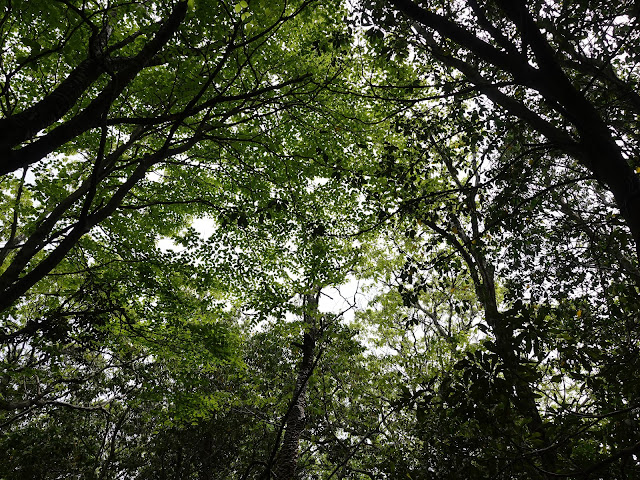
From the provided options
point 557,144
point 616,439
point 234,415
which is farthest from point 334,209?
Result: point 234,415

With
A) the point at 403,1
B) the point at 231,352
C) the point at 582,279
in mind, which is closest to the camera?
the point at 403,1

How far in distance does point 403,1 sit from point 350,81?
214 inches

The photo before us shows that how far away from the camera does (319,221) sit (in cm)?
566

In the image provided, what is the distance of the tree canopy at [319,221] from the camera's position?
2656 millimetres

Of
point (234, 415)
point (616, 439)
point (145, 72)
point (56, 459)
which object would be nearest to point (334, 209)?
point (145, 72)

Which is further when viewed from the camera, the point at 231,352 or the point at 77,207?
the point at 231,352

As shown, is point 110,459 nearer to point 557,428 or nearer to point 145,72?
point 145,72

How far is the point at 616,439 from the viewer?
8.39 ft

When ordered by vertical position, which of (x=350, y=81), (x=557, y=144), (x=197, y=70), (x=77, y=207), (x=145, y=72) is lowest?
(x=557, y=144)

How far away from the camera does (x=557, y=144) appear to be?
2865 millimetres

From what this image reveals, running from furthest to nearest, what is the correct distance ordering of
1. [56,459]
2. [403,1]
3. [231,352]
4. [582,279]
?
1. [56,459]
2. [231,352]
3. [582,279]
4. [403,1]

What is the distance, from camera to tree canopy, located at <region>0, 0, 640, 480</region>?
8.71 ft

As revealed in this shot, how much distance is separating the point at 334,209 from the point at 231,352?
4325mm

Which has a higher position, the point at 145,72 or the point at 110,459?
the point at 145,72
